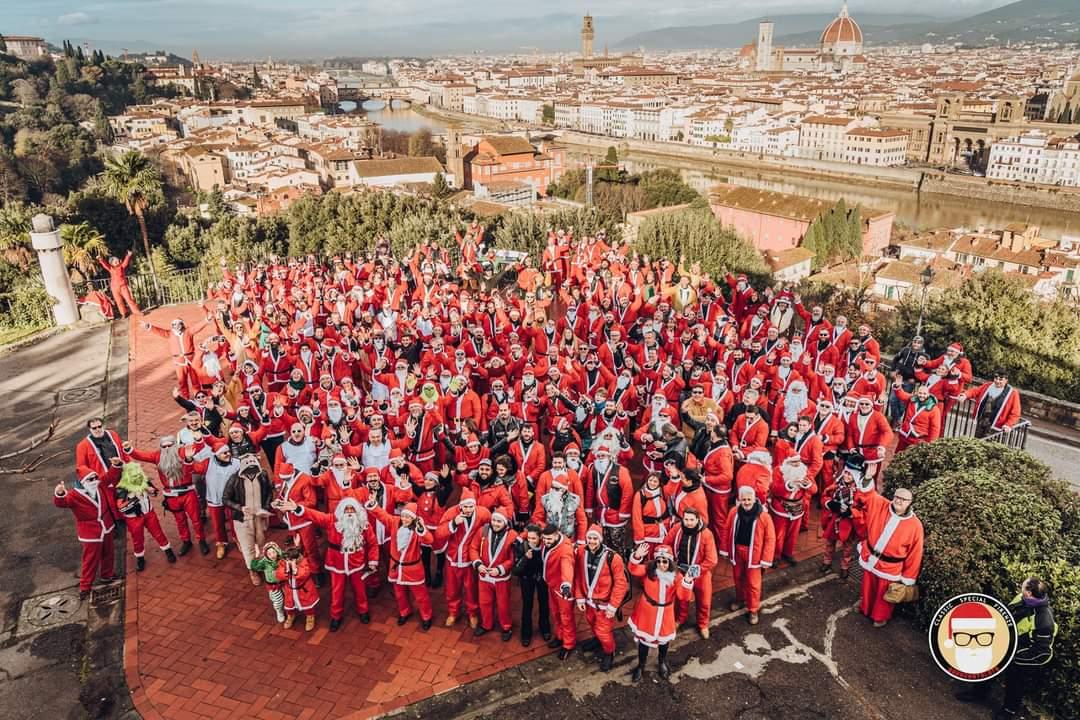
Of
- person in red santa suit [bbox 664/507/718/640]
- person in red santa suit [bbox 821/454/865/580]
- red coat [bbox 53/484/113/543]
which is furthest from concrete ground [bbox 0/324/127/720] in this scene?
person in red santa suit [bbox 821/454/865/580]

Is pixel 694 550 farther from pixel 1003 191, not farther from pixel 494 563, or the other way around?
pixel 1003 191

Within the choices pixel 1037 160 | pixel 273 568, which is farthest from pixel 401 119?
pixel 273 568

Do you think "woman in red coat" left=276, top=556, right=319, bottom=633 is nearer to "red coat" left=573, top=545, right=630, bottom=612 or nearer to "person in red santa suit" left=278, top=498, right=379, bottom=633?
"person in red santa suit" left=278, top=498, right=379, bottom=633

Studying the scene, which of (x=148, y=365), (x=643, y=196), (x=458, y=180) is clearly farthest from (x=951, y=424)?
(x=458, y=180)

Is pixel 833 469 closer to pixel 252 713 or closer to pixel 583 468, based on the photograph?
pixel 583 468

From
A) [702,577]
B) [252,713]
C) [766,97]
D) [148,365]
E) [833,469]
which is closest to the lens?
[252,713]

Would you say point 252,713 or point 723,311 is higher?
point 723,311
